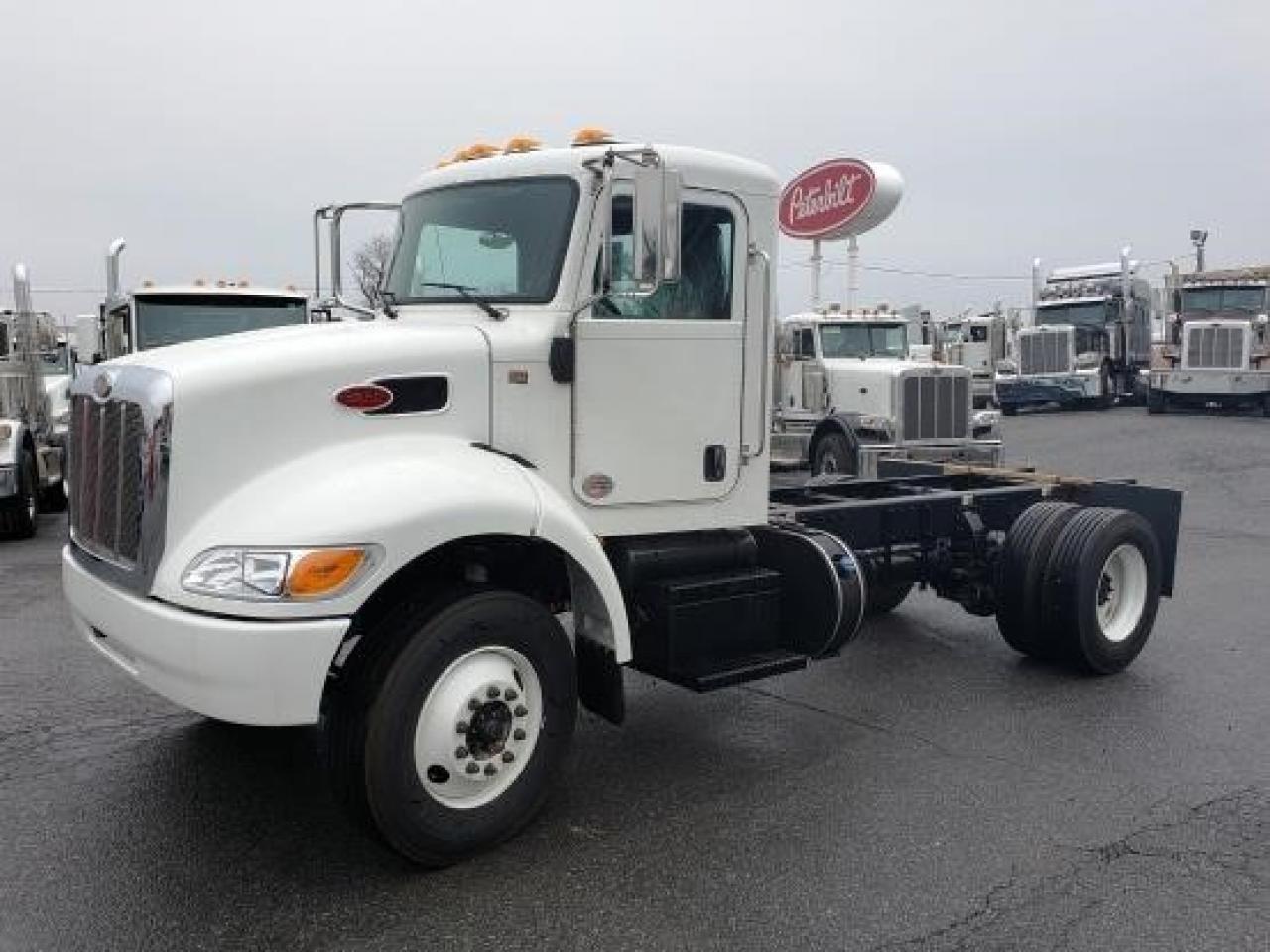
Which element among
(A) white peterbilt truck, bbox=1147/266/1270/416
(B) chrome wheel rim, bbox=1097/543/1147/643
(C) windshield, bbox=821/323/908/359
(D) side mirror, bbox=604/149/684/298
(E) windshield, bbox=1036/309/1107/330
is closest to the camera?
(D) side mirror, bbox=604/149/684/298

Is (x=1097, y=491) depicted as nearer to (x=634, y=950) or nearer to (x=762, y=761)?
(x=762, y=761)

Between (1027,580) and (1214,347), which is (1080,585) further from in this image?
(1214,347)

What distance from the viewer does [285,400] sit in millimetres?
3881

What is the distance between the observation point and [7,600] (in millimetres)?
8461

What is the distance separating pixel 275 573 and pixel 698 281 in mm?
2274

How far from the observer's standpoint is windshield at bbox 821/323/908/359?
16.6 meters

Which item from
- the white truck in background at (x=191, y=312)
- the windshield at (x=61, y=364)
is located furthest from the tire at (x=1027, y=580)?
the windshield at (x=61, y=364)

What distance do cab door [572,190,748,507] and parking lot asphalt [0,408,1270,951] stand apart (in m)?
1.31

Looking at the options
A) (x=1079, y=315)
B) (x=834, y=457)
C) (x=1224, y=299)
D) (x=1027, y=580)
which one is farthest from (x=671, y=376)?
(x=1079, y=315)

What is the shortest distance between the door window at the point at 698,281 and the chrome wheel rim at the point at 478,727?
1.53 meters

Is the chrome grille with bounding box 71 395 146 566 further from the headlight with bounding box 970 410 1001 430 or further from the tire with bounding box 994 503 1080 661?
the headlight with bounding box 970 410 1001 430

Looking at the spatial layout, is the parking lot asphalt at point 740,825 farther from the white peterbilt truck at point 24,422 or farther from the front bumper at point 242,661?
the white peterbilt truck at point 24,422

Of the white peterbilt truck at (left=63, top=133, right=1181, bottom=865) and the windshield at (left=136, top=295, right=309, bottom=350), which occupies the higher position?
the windshield at (left=136, top=295, right=309, bottom=350)

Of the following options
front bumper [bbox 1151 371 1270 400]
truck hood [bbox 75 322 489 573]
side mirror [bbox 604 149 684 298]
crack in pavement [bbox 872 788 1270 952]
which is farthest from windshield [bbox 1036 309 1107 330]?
truck hood [bbox 75 322 489 573]
